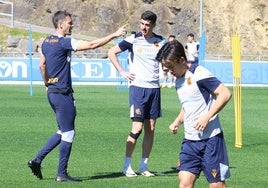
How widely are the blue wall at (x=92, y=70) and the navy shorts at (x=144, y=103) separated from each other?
85.1ft

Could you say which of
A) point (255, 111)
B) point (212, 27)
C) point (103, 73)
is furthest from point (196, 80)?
point (212, 27)

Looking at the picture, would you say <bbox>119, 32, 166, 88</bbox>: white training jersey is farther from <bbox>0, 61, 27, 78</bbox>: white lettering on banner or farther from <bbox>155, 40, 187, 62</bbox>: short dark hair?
<bbox>0, 61, 27, 78</bbox>: white lettering on banner

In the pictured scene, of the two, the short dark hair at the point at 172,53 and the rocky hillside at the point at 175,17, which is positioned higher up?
the rocky hillside at the point at 175,17

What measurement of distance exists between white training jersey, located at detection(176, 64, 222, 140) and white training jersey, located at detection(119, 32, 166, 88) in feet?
11.3

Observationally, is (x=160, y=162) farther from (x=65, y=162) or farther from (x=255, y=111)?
(x=255, y=111)

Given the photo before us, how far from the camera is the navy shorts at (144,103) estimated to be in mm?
11805

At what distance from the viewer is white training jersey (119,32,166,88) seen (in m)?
11.7

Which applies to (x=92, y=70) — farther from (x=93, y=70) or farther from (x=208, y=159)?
(x=208, y=159)

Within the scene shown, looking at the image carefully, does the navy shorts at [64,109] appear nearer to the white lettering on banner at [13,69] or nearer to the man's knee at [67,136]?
the man's knee at [67,136]

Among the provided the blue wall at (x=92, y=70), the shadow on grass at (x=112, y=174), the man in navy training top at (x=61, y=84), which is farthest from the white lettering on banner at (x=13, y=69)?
the man in navy training top at (x=61, y=84)

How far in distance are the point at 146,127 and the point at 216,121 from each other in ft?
12.3

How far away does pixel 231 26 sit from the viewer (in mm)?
63750

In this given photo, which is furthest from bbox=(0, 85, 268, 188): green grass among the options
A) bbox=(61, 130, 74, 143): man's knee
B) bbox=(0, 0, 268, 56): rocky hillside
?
bbox=(0, 0, 268, 56): rocky hillside

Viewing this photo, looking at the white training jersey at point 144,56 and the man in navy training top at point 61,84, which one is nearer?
the man in navy training top at point 61,84
